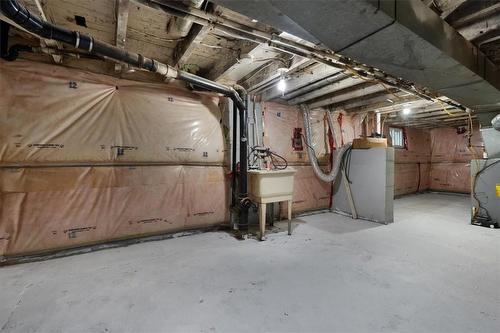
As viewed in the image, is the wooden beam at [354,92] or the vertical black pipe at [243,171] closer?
the vertical black pipe at [243,171]

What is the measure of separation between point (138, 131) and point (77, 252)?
1516 mm

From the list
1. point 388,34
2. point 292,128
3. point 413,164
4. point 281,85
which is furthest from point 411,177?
point 388,34

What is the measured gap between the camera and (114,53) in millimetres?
2076

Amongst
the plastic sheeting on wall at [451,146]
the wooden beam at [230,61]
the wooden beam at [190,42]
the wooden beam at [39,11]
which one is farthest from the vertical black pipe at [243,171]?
the plastic sheeting on wall at [451,146]

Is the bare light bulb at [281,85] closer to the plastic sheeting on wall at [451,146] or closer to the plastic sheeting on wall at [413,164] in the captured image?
the plastic sheeting on wall at [413,164]

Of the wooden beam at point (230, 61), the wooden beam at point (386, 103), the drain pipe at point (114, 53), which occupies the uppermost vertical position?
the wooden beam at point (230, 61)

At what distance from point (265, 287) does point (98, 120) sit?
256 centimetres

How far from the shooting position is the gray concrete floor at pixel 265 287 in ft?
4.77

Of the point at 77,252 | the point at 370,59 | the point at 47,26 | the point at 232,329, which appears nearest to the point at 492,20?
the point at 370,59

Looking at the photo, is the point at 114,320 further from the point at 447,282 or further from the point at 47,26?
the point at 447,282

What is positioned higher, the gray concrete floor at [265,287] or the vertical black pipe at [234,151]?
the vertical black pipe at [234,151]

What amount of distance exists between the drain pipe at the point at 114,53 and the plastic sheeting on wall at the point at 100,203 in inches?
17.7

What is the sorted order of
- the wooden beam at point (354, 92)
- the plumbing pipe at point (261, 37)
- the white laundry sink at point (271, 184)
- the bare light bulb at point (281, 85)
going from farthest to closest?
the wooden beam at point (354, 92), the bare light bulb at point (281, 85), the white laundry sink at point (271, 184), the plumbing pipe at point (261, 37)

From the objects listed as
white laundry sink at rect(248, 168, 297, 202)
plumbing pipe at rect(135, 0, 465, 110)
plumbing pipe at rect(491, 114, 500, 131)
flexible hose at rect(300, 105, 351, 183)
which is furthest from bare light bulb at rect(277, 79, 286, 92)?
plumbing pipe at rect(491, 114, 500, 131)
